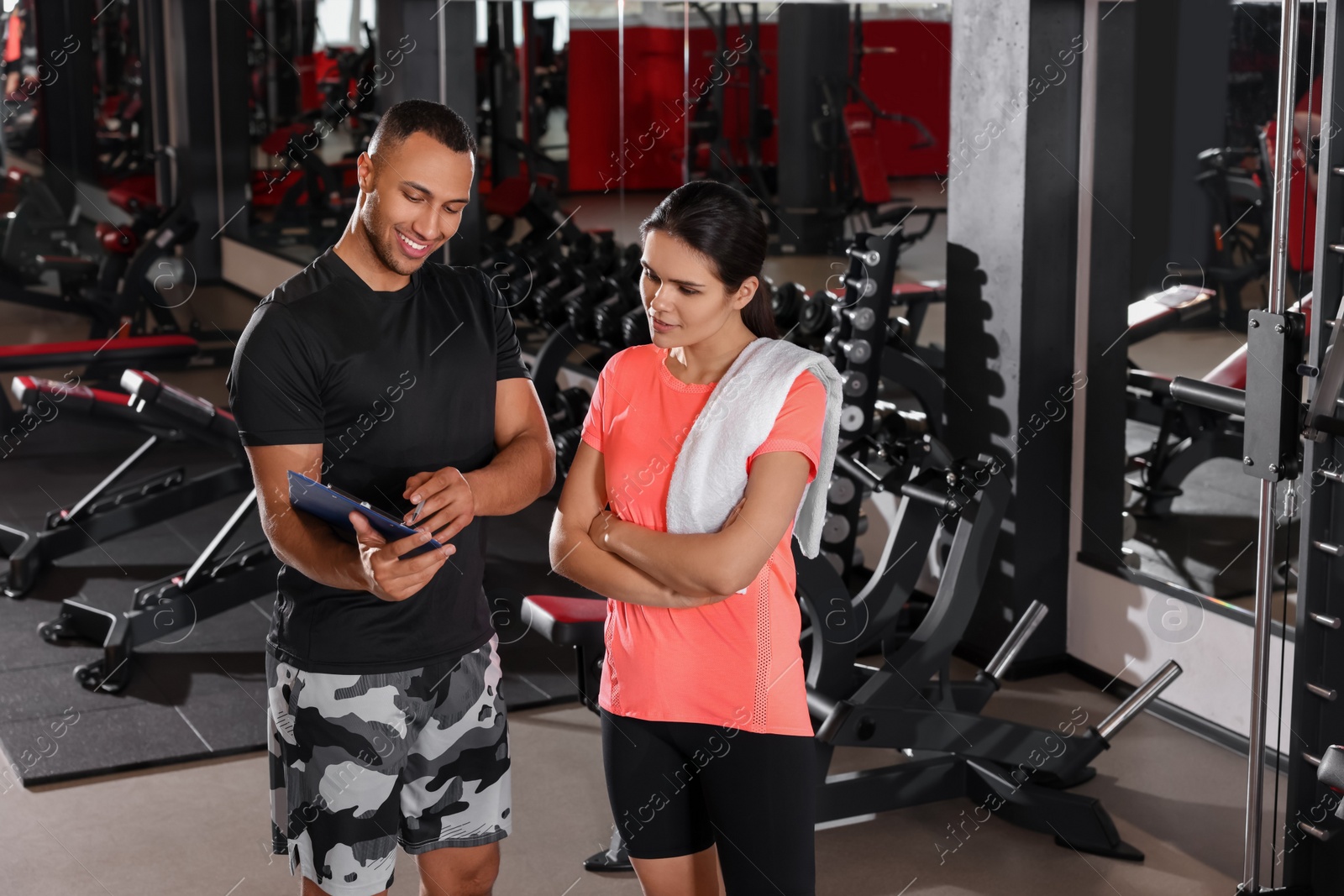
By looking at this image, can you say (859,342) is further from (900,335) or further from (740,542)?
(740,542)

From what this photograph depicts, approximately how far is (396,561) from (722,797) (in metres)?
0.52

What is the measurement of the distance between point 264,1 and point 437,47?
16.1 ft

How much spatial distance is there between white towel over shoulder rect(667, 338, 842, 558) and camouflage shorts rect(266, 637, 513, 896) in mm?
457

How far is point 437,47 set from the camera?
6531 mm

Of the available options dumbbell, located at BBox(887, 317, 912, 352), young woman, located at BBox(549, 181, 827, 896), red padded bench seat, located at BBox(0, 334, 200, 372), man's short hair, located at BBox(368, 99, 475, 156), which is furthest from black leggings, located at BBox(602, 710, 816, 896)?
red padded bench seat, located at BBox(0, 334, 200, 372)

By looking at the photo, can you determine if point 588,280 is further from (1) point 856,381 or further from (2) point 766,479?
(2) point 766,479

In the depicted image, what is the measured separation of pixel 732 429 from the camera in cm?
171

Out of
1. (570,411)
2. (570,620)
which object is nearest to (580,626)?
(570,620)

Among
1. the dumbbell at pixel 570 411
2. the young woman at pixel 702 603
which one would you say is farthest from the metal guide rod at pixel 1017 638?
the dumbbell at pixel 570 411

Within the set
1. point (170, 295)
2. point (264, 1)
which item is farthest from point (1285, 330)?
point (264, 1)

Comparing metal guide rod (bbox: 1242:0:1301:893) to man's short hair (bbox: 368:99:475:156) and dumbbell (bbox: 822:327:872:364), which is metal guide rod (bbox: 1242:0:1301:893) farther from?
dumbbell (bbox: 822:327:872:364)

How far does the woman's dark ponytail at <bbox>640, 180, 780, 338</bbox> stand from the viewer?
1699mm

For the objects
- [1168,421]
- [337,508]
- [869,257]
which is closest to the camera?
[337,508]

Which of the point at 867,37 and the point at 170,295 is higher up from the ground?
the point at 867,37
